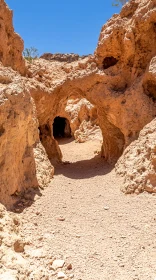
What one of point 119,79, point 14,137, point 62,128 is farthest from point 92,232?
point 62,128

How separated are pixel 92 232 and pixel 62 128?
59.1ft

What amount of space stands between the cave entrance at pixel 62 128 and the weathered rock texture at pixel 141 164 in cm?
1347

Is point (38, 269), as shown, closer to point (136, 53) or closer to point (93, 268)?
point (93, 268)

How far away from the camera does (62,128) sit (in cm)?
2273

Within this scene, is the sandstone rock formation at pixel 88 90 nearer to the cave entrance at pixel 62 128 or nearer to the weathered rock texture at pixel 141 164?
the weathered rock texture at pixel 141 164

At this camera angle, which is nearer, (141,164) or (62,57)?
(141,164)

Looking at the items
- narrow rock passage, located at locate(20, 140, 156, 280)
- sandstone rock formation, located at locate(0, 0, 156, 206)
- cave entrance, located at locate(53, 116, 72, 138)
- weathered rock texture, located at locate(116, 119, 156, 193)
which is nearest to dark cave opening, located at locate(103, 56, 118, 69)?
sandstone rock formation, located at locate(0, 0, 156, 206)

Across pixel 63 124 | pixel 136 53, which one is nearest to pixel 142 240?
pixel 136 53

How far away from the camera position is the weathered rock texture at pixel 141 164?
6.33 m

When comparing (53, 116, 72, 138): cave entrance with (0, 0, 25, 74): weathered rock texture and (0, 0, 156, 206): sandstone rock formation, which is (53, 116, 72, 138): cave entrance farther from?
(0, 0, 25, 74): weathered rock texture

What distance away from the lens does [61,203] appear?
599 centimetres

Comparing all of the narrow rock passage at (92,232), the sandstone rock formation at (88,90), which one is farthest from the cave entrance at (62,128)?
the narrow rock passage at (92,232)

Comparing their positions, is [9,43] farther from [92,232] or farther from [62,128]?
[62,128]

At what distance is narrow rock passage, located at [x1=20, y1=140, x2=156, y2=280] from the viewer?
402cm
